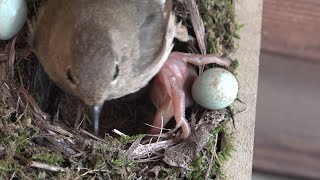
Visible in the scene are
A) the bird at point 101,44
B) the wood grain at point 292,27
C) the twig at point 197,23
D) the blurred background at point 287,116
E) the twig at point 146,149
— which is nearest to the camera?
the bird at point 101,44

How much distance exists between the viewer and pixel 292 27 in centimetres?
269

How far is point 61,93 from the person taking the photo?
2434 mm

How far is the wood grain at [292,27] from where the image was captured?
2.63 m

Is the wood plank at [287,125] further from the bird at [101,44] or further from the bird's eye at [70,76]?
the bird's eye at [70,76]

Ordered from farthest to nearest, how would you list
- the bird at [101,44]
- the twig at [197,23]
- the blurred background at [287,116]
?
1. the blurred background at [287,116]
2. the twig at [197,23]
3. the bird at [101,44]

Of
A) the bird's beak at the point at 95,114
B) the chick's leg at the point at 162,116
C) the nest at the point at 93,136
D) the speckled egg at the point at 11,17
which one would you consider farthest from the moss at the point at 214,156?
the speckled egg at the point at 11,17

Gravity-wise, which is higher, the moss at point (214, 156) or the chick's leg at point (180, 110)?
the chick's leg at point (180, 110)

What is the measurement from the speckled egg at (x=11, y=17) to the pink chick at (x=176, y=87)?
1.21 feet

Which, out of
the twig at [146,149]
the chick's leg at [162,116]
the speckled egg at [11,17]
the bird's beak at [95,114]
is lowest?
the twig at [146,149]

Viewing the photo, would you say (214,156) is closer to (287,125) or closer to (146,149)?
(146,149)

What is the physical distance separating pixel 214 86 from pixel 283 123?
699mm

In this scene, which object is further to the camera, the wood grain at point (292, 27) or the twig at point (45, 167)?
the wood grain at point (292, 27)

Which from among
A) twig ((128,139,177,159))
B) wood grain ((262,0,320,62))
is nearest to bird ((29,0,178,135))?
twig ((128,139,177,159))

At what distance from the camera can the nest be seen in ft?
6.98
